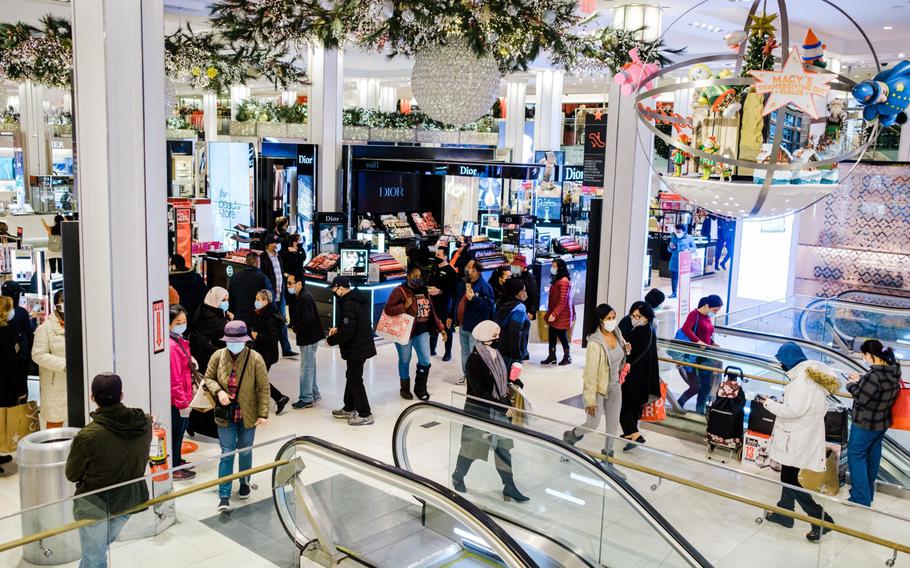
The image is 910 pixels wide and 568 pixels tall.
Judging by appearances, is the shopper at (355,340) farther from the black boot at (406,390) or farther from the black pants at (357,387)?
the black boot at (406,390)

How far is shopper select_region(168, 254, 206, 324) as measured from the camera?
961 cm

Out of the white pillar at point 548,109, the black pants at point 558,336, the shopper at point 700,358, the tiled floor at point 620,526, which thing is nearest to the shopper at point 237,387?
the tiled floor at point 620,526

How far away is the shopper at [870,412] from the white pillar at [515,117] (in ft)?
55.2

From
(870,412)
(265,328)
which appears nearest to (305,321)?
(265,328)

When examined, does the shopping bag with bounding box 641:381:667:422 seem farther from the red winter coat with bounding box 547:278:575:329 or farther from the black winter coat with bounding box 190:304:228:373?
the black winter coat with bounding box 190:304:228:373

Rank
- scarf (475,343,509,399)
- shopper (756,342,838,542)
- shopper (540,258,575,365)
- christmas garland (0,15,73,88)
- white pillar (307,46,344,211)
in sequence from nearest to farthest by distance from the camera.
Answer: shopper (756,342,838,542) < scarf (475,343,509,399) < christmas garland (0,15,73,88) < shopper (540,258,575,365) < white pillar (307,46,344,211)

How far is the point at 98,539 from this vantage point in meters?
4.35

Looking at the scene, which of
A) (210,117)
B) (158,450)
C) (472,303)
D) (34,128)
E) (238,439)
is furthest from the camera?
(210,117)

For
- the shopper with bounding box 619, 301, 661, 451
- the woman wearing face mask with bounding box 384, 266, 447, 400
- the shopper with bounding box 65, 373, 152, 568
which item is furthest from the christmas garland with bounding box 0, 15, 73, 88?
the shopper with bounding box 619, 301, 661, 451

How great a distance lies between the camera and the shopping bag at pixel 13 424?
21.7 feet

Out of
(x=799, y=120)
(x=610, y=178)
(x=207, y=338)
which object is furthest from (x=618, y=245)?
(x=799, y=120)

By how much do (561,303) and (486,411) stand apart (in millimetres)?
4782

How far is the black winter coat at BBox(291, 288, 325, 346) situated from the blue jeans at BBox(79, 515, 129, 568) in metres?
4.12

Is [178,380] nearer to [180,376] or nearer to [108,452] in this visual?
[180,376]
